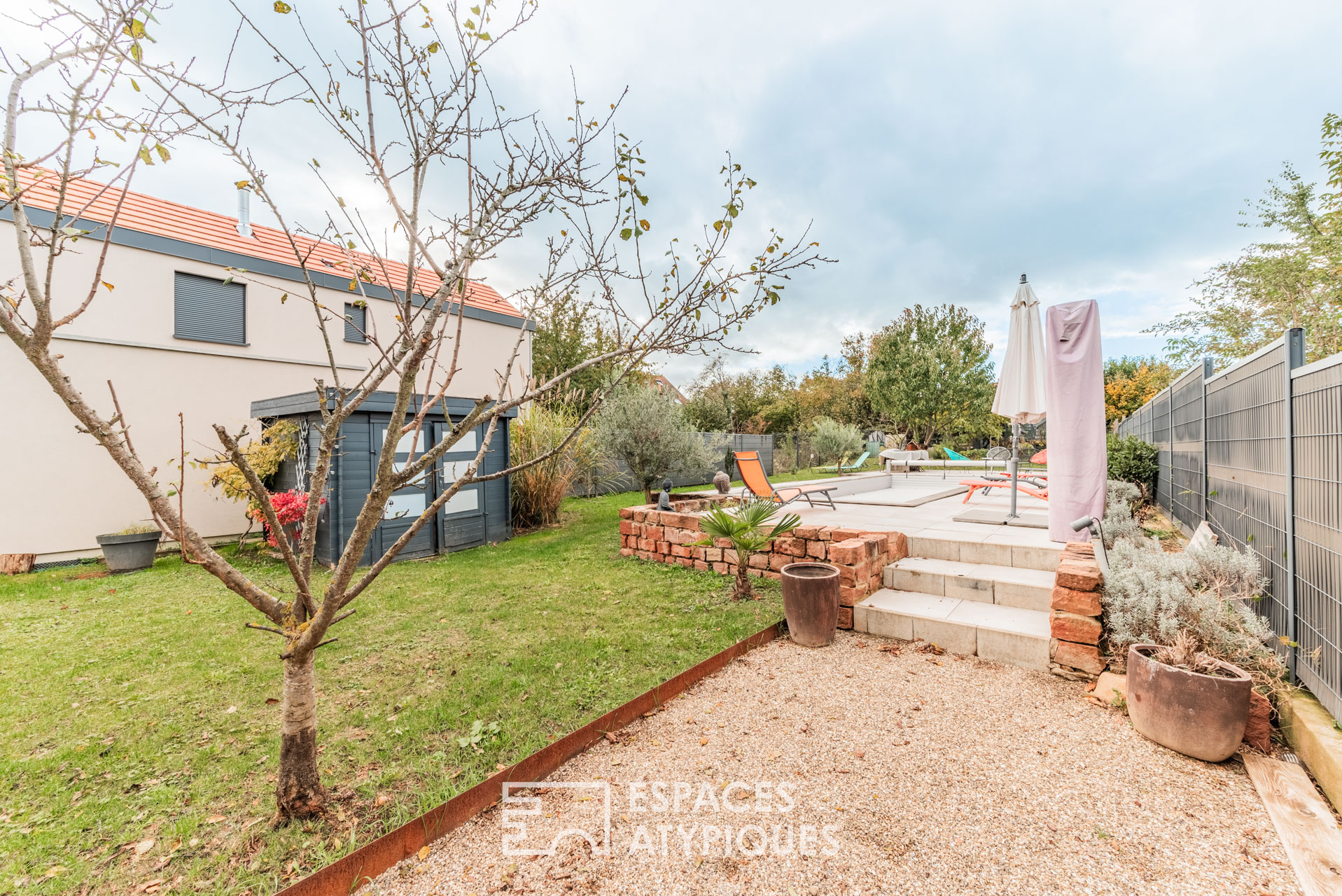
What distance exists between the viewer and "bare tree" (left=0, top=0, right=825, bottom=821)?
5.11 feet

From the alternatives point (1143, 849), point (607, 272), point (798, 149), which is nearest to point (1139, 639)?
point (1143, 849)

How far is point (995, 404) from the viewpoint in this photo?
18.5 ft

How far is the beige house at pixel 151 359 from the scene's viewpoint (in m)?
7.01

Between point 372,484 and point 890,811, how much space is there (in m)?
6.10

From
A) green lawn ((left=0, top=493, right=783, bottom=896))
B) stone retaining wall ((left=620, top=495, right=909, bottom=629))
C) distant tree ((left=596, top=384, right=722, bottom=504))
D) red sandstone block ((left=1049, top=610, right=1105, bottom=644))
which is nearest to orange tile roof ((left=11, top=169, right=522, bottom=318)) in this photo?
distant tree ((left=596, top=384, right=722, bottom=504))

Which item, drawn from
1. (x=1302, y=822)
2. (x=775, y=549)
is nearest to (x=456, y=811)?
(x=1302, y=822)

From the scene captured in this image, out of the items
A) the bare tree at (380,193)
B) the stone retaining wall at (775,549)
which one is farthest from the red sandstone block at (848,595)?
the bare tree at (380,193)

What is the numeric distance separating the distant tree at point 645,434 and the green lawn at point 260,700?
155 inches

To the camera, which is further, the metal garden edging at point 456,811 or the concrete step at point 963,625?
the concrete step at point 963,625

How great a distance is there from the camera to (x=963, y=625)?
3.68m

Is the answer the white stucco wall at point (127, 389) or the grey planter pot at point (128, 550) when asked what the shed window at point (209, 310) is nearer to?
the white stucco wall at point (127, 389)

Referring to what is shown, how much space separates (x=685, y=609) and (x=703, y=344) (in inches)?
109

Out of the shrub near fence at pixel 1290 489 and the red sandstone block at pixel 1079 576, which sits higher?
the shrub near fence at pixel 1290 489

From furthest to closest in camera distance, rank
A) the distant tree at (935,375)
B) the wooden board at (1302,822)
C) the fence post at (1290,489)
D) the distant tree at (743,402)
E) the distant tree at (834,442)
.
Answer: the distant tree at (935,375), the distant tree at (743,402), the distant tree at (834,442), the fence post at (1290,489), the wooden board at (1302,822)
